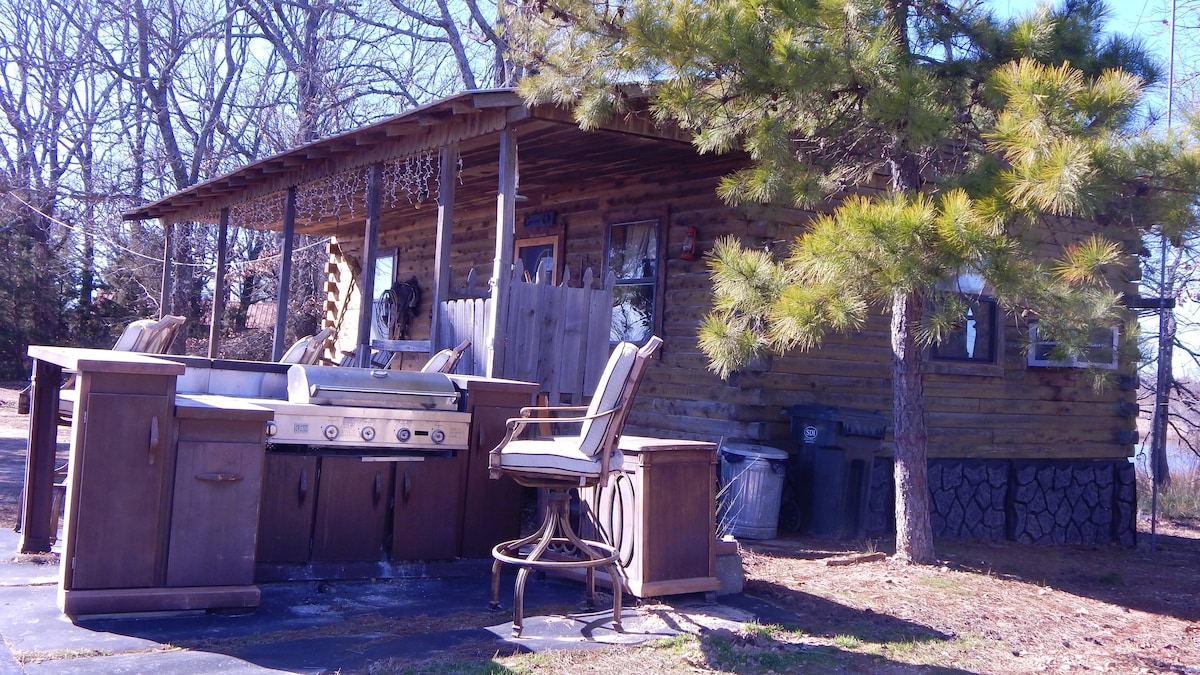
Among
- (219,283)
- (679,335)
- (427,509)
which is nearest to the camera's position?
(427,509)

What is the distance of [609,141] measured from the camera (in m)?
8.08

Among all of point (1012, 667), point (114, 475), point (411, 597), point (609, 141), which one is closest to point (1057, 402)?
point (609, 141)

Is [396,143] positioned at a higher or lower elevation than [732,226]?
higher

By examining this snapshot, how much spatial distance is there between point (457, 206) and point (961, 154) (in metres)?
6.49

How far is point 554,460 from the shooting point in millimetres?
4508

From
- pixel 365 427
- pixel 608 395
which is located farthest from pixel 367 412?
pixel 608 395

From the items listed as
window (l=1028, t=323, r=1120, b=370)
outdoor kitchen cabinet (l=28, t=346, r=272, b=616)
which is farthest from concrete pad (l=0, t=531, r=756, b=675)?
window (l=1028, t=323, r=1120, b=370)

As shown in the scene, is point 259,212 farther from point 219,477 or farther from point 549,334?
point 219,477

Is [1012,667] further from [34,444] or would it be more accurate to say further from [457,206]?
[457,206]

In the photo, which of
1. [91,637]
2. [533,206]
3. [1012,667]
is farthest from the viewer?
[533,206]

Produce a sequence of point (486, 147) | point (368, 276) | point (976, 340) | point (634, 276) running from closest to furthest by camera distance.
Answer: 1. point (486, 147)
2. point (368, 276)
3. point (634, 276)
4. point (976, 340)

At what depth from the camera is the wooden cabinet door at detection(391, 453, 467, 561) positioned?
5.50 m

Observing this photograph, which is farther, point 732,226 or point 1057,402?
point 1057,402

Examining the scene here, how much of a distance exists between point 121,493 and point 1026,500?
27.0ft
